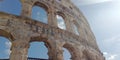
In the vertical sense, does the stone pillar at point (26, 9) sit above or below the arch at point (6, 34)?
above

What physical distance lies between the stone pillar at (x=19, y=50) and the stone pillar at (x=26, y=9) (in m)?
2.41

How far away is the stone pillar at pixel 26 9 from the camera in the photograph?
12.3 m

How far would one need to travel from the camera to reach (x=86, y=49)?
14648mm

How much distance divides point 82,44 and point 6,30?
21.4ft

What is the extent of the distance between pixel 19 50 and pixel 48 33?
2719 millimetres

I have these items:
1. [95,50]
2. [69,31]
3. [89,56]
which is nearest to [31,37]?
[69,31]

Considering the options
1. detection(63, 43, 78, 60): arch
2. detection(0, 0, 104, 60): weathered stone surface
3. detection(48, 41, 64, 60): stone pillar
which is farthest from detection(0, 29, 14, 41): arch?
detection(63, 43, 78, 60): arch

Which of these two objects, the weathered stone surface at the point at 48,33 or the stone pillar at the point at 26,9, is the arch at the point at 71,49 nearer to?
the weathered stone surface at the point at 48,33

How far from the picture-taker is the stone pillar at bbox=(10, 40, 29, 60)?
9.87 metres

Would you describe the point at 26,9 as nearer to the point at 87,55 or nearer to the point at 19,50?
the point at 19,50

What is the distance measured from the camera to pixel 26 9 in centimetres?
1258

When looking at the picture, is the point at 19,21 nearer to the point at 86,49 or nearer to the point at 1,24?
the point at 1,24

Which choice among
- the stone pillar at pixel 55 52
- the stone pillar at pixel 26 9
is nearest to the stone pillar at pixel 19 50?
the stone pillar at pixel 55 52

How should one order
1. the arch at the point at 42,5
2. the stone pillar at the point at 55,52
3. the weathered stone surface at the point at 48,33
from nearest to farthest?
the weathered stone surface at the point at 48,33 < the stone pillar at the point at 55,52 < the arch at the point at 42,5
